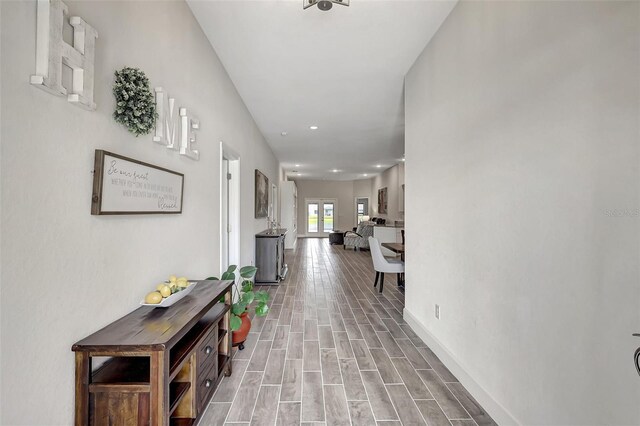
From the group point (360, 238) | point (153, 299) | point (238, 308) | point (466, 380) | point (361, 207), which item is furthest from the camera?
point (361, 207)

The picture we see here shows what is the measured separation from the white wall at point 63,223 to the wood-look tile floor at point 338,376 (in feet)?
3.50

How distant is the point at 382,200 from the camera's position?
36.6 feet

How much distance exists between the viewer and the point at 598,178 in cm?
116

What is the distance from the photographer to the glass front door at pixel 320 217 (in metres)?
14.3

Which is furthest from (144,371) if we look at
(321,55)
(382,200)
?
(382,200)

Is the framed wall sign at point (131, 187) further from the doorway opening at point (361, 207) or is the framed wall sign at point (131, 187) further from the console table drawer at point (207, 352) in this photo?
the doorway opening at point (361, 207)

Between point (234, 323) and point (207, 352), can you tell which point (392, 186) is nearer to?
point (234, 323)

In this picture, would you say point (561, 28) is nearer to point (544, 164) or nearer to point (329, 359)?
point (544, 164)

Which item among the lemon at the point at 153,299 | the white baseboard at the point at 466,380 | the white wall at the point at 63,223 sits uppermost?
the white wall at the point at 63,223

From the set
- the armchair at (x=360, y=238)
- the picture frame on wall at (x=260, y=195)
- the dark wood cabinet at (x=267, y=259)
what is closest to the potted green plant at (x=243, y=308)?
the dark wood cabinet at (x=267, y=259)

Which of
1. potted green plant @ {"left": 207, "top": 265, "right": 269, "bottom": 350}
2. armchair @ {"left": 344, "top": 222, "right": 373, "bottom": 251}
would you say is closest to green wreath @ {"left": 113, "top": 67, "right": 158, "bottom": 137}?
potted green plant @ {"left": 207, "top": 265, "right": 269, "bottom": 350}

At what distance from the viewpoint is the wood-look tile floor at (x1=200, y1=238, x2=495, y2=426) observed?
1.83m

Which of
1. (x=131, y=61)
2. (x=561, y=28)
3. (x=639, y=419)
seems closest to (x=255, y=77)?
(x=131, y=61)

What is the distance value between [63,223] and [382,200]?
10.7 meters
